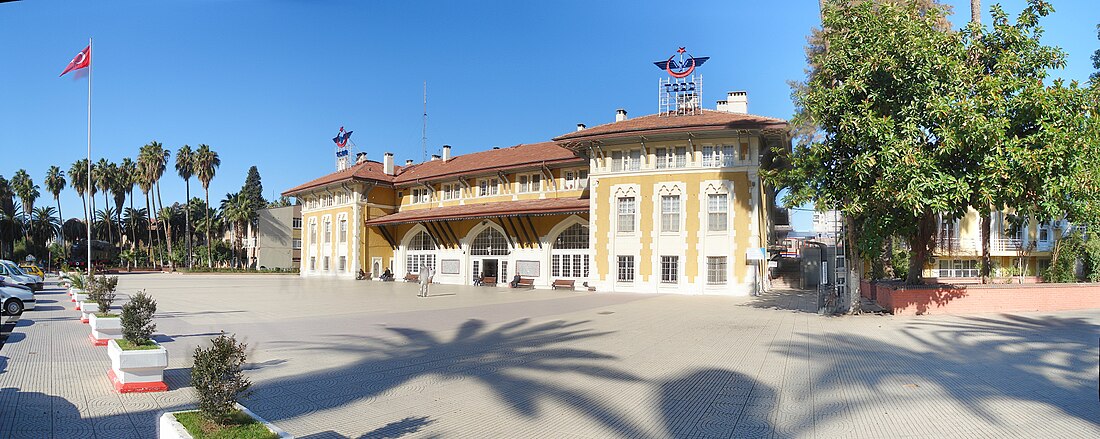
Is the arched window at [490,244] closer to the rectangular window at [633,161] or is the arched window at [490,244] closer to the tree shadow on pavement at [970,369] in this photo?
the rectangular window at [633,161]

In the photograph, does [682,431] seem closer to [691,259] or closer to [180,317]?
[180,317]

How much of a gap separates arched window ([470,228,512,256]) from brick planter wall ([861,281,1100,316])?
83.1 ft

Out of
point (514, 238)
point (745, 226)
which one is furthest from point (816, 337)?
point (514, 238)

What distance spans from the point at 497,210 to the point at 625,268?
30.2 feet

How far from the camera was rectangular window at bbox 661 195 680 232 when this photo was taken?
32.2 m

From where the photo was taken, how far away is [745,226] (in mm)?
30562

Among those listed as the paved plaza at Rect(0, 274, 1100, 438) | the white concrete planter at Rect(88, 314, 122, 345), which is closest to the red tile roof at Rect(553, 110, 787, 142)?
the paved plaza at Rect(0, 274, 1100, 438)

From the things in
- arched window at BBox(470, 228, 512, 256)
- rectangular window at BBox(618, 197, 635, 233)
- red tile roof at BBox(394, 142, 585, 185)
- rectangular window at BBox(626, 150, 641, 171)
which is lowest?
arched window at BBox(470, 228, 512, 256)

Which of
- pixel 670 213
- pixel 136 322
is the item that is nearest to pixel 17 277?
pixel 136 322

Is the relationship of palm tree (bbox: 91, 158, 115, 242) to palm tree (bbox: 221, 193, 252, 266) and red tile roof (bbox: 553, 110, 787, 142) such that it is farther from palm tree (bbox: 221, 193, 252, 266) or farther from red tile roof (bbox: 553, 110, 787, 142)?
red tile roof (bbox: 553, 110, 787, 142)

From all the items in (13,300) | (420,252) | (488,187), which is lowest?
(13,300)

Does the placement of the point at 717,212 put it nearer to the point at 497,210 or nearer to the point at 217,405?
the point at 497,210

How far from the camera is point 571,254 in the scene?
3725 cm

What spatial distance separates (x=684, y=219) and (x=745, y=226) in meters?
3.04
